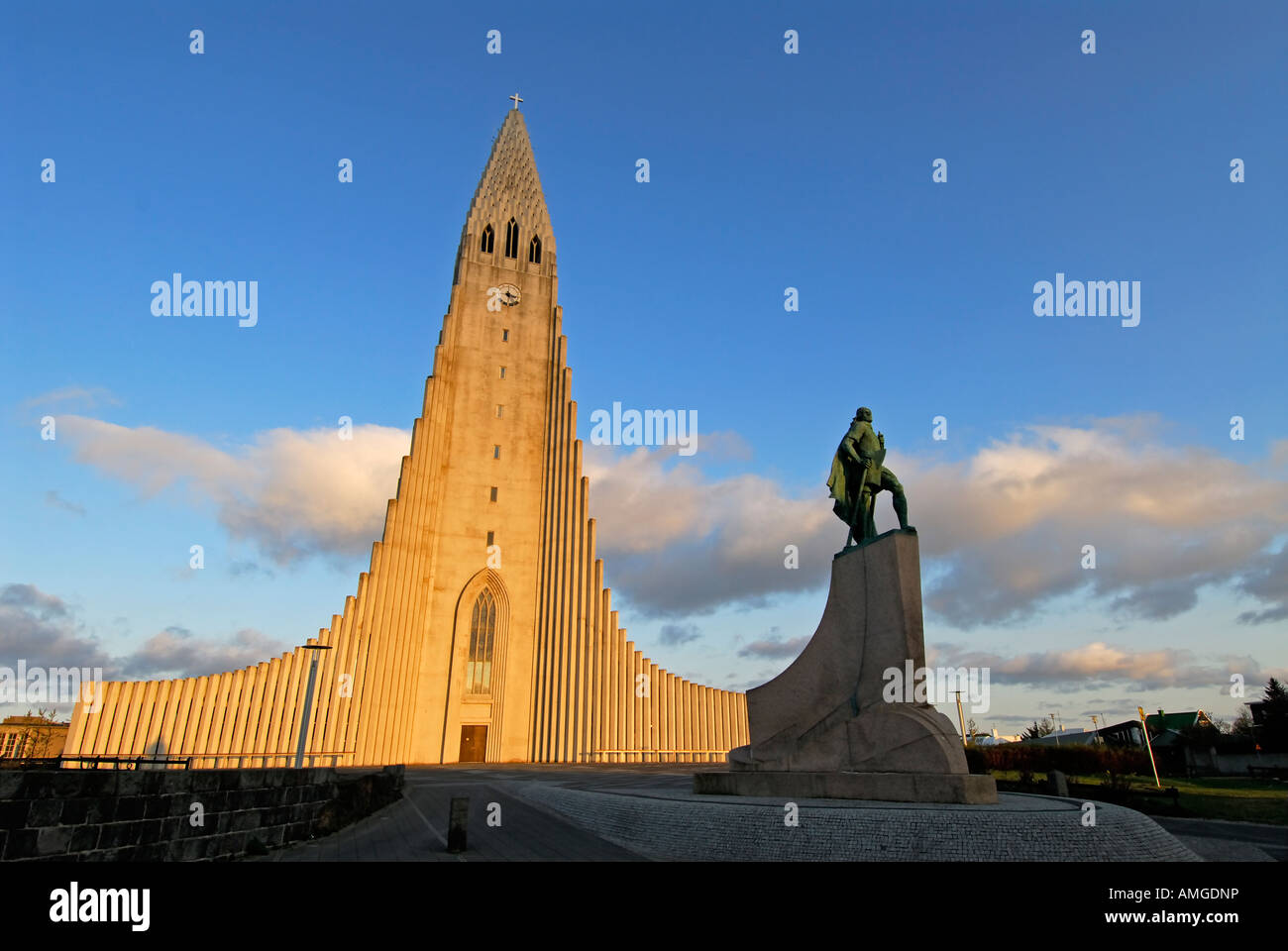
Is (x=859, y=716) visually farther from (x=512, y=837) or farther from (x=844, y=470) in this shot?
(x=512, y=837)

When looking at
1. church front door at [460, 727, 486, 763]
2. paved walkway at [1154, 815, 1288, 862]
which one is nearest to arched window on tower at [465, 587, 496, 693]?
church front door at [460, 727, 486, 763]

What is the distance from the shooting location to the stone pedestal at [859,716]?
10812 millimetres

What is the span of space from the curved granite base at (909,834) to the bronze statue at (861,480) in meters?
5.11

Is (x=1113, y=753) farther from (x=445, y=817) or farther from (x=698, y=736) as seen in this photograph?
(x=445, y=817)

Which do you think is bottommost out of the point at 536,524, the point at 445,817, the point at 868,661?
the point at 445,817

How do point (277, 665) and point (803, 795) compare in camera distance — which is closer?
point (803, 795)

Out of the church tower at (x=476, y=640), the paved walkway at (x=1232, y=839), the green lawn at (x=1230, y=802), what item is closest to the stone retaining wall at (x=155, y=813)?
the paved walkway at (x=1232, y=839)

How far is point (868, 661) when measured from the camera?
41.0 feet

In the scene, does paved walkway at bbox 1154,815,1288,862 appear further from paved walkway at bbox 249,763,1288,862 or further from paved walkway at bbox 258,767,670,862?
paved walkway at bbox 258,767,670,862

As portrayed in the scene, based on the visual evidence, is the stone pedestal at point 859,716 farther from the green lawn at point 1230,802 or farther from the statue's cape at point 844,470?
the green lawn at point 1230,802

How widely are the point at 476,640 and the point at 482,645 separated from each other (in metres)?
0.39

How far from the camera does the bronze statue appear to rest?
45.3 feet
